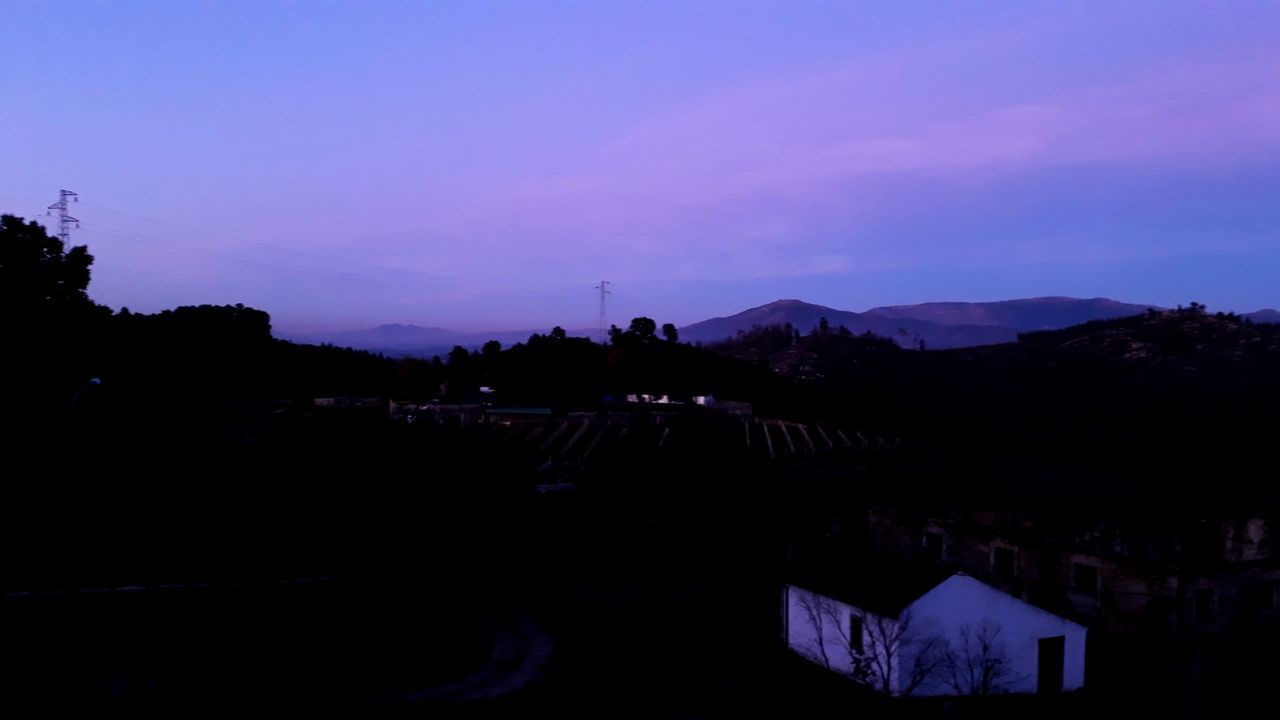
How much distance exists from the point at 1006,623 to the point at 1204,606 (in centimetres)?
608

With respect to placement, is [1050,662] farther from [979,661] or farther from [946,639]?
[946,639]

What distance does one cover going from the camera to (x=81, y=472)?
23828 mm

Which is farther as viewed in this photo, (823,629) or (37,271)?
(37,271)

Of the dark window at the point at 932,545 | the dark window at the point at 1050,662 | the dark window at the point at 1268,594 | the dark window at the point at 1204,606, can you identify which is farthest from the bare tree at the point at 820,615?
the dark window at the point at 1268,594

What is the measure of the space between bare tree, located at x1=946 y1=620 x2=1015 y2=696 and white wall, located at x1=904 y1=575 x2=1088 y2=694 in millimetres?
80

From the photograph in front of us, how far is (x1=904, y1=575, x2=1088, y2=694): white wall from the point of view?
17.2 meters

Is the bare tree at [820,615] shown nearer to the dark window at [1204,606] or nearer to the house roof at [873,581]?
the house roof at [873,581]

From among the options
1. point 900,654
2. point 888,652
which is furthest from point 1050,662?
point 888,652

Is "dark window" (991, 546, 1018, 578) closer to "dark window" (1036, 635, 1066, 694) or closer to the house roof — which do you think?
the house roof

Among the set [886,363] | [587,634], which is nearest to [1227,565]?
[587,634]

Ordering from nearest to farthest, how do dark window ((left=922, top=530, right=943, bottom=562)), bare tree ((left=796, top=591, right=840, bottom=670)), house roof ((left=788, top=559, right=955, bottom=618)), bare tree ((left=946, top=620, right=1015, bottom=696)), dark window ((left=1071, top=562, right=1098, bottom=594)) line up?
1. bare tree ((left=946, top=620, right=1015, bottom=696))
2. house roof ((left=788, top=559, right=955, bottom=618))
3. bare tree ((left=796, top=591, right=840, bottom=670))
4. dark window ((left=1071, top=562, right=1098, bottom=594))
5. dark window ((left=922, top=530, right=943, bottom=562))

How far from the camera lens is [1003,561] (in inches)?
888

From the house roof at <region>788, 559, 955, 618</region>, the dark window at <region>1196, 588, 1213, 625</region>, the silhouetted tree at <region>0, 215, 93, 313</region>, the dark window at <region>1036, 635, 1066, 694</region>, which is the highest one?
the silhouetted tree at <region>0, 215, 93, 313</region>

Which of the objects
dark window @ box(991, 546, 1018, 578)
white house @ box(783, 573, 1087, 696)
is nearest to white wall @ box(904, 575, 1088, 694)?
white house @ box(783, 573, 1087, 696)
